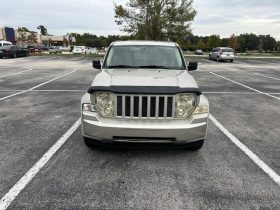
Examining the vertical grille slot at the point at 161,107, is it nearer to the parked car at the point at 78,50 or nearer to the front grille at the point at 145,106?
the front grille at the point at 145,106

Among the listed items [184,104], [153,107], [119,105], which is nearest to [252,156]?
[184,104]

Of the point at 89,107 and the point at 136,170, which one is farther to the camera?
the point at 89,107

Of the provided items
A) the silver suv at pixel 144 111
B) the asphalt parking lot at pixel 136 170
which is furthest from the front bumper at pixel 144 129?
the asphalt parking lot at pixel 136 170

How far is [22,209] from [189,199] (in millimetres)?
1747

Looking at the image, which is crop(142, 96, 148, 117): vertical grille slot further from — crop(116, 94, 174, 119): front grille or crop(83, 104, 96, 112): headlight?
crop(83, 104, 96, 112): headlight

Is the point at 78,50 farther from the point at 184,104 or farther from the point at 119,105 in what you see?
the point at 184,104

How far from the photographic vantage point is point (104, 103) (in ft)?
12.7

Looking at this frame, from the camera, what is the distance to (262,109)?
762 cm

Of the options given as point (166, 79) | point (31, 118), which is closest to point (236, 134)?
point (166, 79)

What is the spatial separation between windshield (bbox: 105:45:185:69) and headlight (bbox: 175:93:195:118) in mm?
1322

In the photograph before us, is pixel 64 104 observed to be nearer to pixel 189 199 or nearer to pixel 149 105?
pixel 149 105

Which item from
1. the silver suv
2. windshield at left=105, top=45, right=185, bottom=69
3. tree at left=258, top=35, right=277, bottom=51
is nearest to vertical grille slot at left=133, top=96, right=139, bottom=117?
the silver suv

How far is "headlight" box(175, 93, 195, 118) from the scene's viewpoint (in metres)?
3.80

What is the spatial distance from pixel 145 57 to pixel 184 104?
1726mm
